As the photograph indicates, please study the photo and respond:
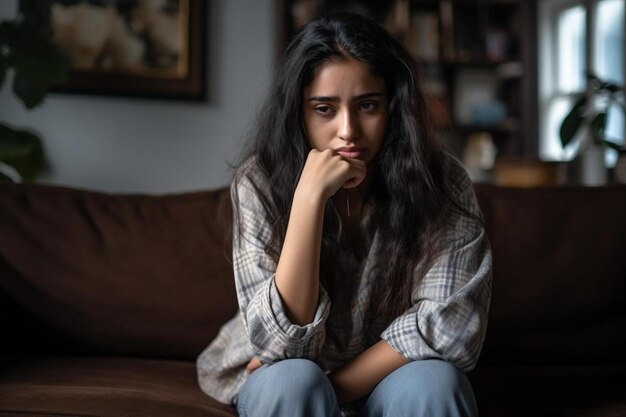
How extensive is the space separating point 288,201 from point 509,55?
310 cm

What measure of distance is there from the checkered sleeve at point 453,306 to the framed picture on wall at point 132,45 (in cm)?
186

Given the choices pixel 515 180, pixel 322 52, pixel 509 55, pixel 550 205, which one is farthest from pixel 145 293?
pixel 509 55

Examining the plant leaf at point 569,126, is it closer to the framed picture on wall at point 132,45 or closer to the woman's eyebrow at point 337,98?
the woman's eyebrow at point 337,98

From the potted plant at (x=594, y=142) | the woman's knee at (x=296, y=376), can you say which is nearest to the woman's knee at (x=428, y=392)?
the woman's knee at (x=296, y=376)

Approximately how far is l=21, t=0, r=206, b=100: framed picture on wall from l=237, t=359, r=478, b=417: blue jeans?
1.94 metres

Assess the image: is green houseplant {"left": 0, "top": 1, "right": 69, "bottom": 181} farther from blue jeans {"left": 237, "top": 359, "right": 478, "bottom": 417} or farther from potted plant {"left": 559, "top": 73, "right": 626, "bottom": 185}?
potted plant {"left": 559, "top": 73, "right": 626, "bottom": 185}

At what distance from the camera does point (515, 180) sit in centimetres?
235

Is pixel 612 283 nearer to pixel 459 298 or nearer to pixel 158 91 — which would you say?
pixel 459 298

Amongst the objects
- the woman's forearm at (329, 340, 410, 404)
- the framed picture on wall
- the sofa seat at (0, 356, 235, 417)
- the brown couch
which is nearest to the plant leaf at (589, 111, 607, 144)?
the brown couch

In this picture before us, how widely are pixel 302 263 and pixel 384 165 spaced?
29 cm

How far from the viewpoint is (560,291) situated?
149 centimetres

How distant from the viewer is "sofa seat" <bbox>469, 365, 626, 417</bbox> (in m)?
1.19

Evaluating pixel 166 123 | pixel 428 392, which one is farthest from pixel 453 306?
pixel 166 123

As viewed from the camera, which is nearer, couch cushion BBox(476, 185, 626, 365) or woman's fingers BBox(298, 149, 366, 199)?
woman's fingers BBox(298, 149, 366, 199)
